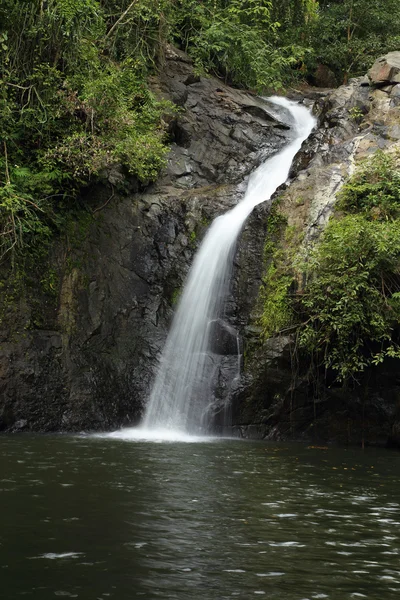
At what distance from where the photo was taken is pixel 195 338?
15.2 metres

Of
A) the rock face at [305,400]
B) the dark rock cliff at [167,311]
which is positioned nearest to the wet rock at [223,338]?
the dark rock cliff at [167,311]

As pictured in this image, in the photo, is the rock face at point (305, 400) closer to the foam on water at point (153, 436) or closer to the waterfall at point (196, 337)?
the waterfall at point (196, 337)

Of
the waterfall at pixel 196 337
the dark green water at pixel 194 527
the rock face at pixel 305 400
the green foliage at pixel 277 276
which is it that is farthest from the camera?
the waterfall at pixel 196 337

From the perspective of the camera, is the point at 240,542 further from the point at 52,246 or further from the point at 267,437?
the point at 52,246

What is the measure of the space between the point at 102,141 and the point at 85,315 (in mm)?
4172

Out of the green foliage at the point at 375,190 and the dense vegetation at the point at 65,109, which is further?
the dense vegetation at the point at 65,109

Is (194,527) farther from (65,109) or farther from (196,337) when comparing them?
(65,109)

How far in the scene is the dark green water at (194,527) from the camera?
4699mm

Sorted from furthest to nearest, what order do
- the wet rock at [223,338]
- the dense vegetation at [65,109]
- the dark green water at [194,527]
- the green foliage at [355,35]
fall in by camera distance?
the green foliage at [355,35]
the dense vegetation at [65,109]
the wet rock at [223,338]
the dark green water at [194,527]

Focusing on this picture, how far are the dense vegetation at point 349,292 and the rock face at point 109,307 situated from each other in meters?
1.55

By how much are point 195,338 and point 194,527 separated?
356 inches

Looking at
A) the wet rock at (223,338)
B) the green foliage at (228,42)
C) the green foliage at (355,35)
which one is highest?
the green foliage at (355,35)

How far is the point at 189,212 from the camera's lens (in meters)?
17.3

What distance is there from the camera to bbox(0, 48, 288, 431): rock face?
568 inches
